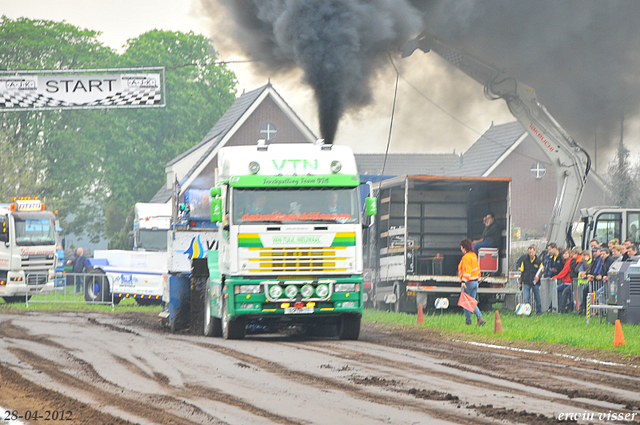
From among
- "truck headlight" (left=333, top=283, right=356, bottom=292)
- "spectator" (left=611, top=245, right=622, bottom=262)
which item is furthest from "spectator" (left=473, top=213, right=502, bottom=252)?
"truck headlight" (left=333, top=283, right=356, bottom=292)

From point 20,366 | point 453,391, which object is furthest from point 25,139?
point 453,391

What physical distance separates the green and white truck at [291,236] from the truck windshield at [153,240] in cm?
1461

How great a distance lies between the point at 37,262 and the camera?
27984 millimetres

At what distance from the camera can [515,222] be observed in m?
52.7

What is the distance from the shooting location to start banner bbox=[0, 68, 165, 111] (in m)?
26.3

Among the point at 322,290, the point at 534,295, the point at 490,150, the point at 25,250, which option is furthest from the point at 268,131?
the point at 322,290

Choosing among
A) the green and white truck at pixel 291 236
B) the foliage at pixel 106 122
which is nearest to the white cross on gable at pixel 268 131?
the foliage at pixel 106 122

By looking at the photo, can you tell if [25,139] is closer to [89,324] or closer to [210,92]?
[210,92]

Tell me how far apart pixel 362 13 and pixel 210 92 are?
44884 mm

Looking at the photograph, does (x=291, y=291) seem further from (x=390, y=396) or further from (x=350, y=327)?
(x=390, y=396)

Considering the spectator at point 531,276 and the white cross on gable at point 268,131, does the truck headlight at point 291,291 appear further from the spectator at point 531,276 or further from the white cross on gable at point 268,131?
the white cross on gable at point 268,131

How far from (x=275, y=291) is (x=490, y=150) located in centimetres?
4239

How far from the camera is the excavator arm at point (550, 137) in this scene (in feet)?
70.3

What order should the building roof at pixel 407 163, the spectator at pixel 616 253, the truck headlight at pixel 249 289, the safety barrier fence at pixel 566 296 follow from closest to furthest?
the truck headlight at pixel 249 289
the spectator at pixel 616 253
the safety barrier fence at pixel 566 296
the building roof at pixel 407 163
